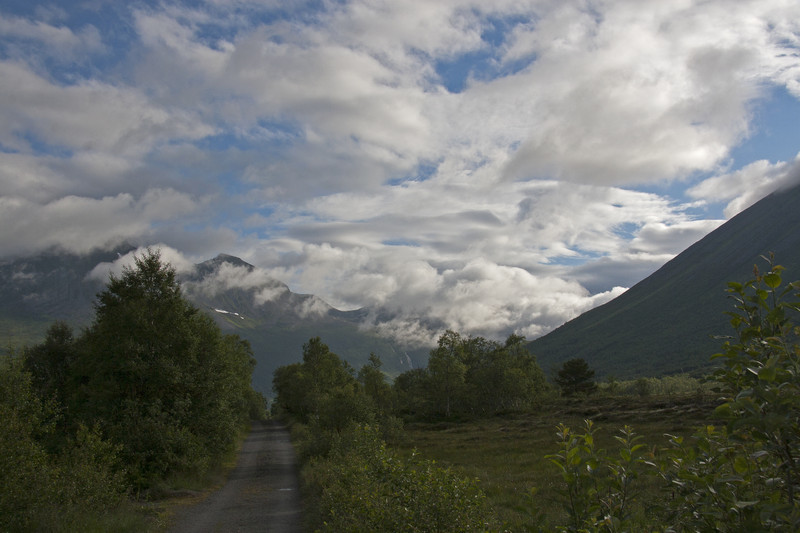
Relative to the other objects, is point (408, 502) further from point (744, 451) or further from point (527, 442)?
point (527, 442)

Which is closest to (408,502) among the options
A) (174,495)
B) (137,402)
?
(174,495)

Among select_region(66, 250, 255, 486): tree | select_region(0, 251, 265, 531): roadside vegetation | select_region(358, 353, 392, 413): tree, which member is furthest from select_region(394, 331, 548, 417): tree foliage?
select_region(0, 251, 265, 531): roadside vegetation

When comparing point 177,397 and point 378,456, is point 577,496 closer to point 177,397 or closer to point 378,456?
point 378,456

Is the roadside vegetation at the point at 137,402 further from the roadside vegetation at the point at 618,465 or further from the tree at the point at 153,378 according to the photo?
the roadside vegetation at the point at 618,465

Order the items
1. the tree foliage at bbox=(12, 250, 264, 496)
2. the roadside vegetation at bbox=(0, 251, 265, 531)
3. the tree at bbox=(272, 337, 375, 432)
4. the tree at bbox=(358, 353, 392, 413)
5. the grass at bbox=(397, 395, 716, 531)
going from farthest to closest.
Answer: the tree at bbox=(358, 353, 392, 413) < the tree at bbox=(272, 337, 375, 432) < the tree foliage at bbox=(12, 250, 264, 496) < the grass at bbox=(397, 395, 716, 531) < the roadside vegetation at bbox=(0, 251, 265, 531)

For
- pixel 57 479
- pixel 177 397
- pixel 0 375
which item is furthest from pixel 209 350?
pixel 57 479

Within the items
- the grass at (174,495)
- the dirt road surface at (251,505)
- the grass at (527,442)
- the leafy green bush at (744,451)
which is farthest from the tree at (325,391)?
the leafy green bush at (744,451)

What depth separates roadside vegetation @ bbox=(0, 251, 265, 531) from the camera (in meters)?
18.4

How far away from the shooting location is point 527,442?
43969mm

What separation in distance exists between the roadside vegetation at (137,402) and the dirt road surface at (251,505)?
70.3 inches

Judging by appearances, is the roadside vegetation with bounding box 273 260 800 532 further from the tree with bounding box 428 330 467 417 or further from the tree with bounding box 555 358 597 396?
the tree with bounding box 555 358 597 396

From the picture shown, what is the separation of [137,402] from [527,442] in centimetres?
3352

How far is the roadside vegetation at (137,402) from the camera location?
60.3 ft

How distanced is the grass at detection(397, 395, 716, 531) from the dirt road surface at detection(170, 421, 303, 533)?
22.7 ft
